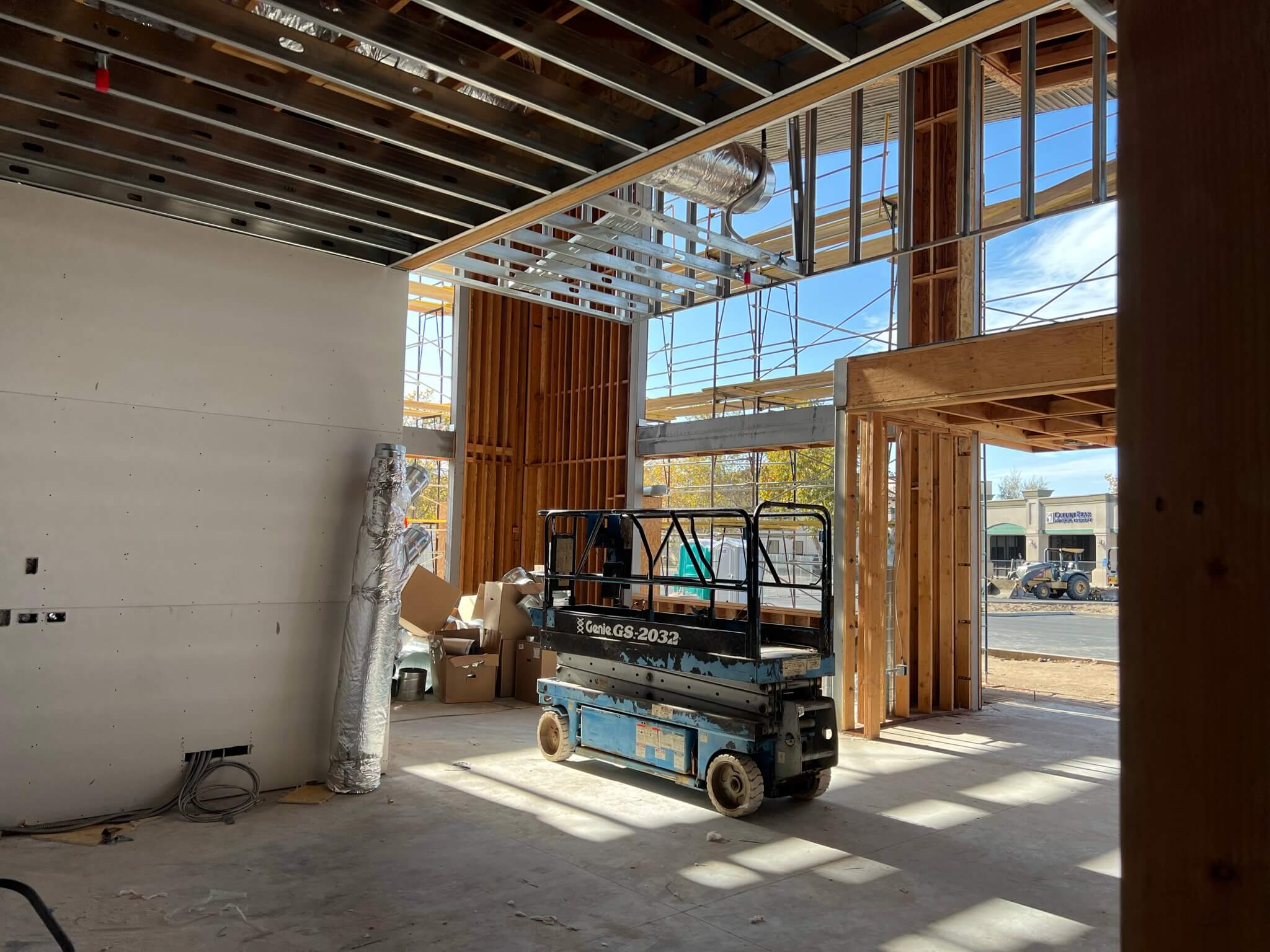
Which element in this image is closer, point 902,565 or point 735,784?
point 735,784

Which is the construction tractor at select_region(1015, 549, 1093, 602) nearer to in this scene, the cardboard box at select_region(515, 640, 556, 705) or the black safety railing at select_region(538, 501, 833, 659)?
the cardboard box at select_region(515, 640, 556, 705)

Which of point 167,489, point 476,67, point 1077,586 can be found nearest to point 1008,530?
point 1077,586

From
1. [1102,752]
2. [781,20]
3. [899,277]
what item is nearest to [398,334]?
[781,20]

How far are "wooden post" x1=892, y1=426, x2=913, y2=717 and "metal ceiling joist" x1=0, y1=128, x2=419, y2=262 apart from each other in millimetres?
6048

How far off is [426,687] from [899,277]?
7.78 meters

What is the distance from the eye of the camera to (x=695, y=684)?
6.94m

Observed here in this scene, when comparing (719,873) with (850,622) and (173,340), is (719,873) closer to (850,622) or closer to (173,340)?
(850,622)

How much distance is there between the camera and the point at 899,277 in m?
10.9

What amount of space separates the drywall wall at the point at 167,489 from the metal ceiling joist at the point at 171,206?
9 cm

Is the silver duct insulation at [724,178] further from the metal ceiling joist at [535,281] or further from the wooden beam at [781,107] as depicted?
the metal ceiling joist at [535,281]

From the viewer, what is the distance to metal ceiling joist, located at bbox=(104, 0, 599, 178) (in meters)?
3.84

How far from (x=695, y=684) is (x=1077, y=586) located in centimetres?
2775

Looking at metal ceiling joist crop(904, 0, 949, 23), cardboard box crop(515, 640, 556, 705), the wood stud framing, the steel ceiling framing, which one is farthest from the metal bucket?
metal ceiling joist crop(904, 0, 949, 23)

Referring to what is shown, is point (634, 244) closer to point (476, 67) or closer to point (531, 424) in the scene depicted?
point (476, 67)
